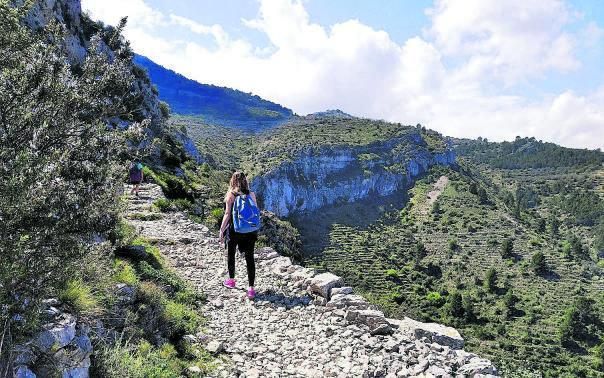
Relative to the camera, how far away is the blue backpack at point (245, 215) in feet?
27.0

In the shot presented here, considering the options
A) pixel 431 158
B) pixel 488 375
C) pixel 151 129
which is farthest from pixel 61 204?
pixel 431 158

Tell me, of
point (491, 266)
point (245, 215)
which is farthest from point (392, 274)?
point (245, 215)

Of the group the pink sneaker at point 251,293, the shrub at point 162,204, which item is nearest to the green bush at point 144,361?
the pink sneaker at point 251,293

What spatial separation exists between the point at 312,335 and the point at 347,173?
126 metres

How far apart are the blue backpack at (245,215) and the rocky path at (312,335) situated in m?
1.46

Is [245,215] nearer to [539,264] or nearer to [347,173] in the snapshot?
[539,264]

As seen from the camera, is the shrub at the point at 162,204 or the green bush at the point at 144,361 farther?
the shrub at the point at 162,204

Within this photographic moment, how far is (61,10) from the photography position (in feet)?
102

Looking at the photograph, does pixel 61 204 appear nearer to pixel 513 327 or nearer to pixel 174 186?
pixel 174 186

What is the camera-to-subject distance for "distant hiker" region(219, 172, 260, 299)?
8.26 meters

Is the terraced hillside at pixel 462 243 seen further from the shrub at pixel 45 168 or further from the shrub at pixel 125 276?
the shrub at pixel 45 168

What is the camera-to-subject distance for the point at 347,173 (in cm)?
13200

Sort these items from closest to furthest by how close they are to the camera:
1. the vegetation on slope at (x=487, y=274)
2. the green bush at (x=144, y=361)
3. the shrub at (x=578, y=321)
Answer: the green bush at (x=144, y=361) < the vegetation on slope at (x=487, y=274) < the shrub at (x=578, y=321)

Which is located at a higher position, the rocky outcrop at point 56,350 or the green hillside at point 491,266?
the rocky outcrop at point 56,350
